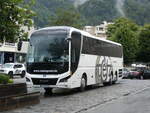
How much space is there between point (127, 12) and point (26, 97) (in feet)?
557

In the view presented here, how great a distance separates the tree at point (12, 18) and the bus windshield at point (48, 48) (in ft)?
15.5

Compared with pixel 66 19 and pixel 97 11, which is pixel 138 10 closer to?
pixel 97 11

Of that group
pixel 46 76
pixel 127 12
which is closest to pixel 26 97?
pixel 46 76

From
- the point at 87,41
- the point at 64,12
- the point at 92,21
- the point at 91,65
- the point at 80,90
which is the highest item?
the point at 92,21

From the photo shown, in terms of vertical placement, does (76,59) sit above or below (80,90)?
above

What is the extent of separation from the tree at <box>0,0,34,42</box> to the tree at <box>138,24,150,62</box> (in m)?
66.6

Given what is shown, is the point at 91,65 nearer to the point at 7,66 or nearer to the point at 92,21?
the point at 7,66

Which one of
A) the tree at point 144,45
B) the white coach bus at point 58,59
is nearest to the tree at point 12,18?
the white coach bus at point 58,59

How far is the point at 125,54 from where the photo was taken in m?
72.9

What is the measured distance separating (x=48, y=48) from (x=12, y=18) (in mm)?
5658

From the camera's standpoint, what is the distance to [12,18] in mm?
13852

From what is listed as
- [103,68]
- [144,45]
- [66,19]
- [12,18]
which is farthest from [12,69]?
[144,45]

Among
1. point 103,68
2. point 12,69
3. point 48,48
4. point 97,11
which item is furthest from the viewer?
point 97,11

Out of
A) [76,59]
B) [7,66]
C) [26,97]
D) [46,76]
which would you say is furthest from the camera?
[7,66]
